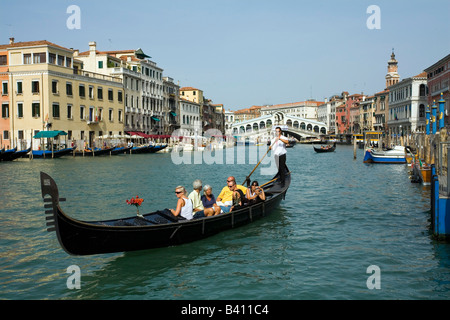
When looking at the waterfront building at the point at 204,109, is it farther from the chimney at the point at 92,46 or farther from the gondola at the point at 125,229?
the gondola at the point at 125,229

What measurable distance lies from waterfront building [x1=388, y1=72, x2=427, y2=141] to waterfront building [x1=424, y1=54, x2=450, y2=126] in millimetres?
2368

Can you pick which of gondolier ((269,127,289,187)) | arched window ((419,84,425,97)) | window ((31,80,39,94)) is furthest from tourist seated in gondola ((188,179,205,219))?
arched window ((419,84,425,97))

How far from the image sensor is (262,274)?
5500 mm

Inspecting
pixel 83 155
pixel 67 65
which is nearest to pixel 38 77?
pixel 67 65

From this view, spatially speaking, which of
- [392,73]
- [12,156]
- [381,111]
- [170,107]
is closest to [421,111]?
[381,111]

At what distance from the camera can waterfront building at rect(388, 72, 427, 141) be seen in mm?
43031

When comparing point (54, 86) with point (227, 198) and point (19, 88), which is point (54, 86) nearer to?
point (19, 88)

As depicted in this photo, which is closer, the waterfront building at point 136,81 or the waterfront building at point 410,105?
the waterfront building at point 136,81

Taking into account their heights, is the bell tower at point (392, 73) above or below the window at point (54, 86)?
above

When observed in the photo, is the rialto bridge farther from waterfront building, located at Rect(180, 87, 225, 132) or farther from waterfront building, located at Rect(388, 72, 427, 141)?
waterfront building, located at Rect(388, 72, 427, 141)

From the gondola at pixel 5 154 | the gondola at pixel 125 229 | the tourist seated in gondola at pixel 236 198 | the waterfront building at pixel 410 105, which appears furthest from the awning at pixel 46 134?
the waterfront building at pixel 410 105

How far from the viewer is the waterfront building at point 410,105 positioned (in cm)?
4303

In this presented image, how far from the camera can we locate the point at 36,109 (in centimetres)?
2898

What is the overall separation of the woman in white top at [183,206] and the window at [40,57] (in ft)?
84.8
